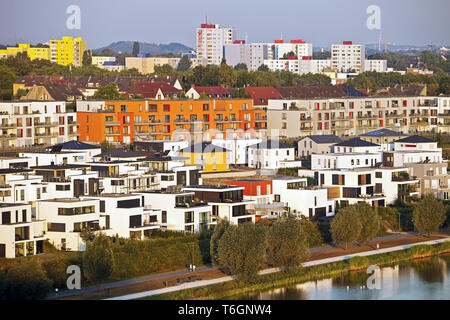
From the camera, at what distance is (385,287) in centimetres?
2212

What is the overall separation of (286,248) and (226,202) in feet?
12.5

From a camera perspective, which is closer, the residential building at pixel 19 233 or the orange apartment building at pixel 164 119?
the residential building at pixel 19 233

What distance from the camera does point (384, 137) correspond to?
132 feet

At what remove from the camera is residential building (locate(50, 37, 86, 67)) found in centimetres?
9512

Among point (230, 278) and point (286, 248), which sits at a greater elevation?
point (286, 248)

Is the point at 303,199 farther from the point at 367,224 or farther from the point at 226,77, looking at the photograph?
the point at 226,77

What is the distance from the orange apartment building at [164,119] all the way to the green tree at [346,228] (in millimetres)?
14894

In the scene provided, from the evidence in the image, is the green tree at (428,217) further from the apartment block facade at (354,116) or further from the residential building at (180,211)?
the apartment block facade at (354,116)

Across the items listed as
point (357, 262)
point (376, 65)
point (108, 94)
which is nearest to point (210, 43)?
point (376, 65)

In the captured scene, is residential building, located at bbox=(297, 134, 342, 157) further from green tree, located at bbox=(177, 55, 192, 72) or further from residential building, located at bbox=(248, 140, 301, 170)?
green tree, located at bbox=(177, 55, 192, 72)

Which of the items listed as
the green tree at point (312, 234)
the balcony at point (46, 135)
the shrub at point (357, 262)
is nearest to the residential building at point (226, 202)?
the green tree at point (312, 234)

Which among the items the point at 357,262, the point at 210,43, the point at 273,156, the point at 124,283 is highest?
the point at 210,43

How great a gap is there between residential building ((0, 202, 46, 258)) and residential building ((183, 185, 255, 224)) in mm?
4914

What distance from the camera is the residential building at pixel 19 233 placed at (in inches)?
856
